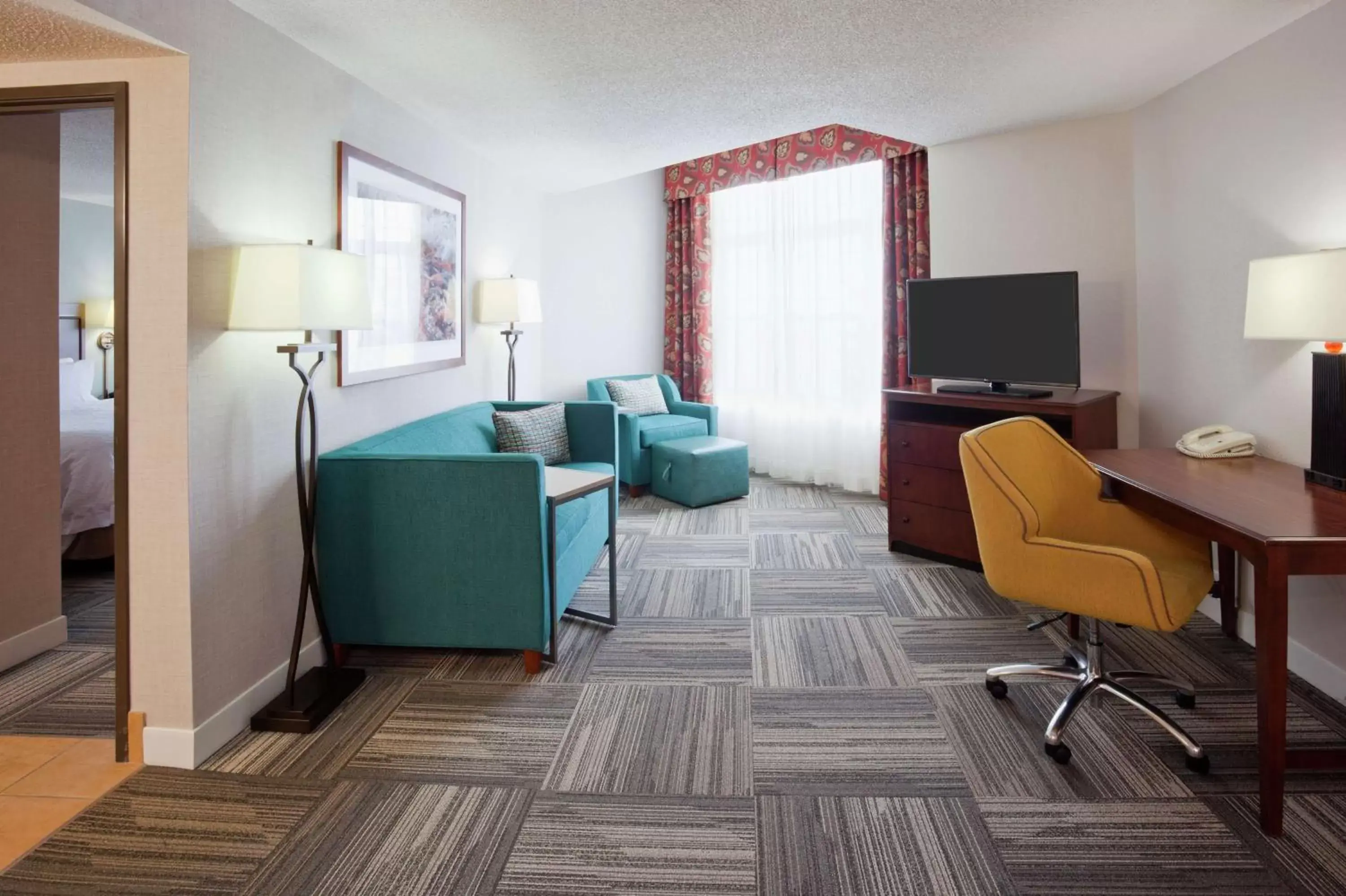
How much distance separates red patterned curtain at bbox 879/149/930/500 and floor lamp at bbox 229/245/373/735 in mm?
3606

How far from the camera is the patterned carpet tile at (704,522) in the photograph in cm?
484

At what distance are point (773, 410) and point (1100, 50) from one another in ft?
12.1

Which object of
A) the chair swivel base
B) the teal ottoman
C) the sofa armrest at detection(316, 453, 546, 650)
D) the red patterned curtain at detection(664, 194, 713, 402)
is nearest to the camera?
the chair swivel base

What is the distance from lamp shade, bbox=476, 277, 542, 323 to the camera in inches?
175

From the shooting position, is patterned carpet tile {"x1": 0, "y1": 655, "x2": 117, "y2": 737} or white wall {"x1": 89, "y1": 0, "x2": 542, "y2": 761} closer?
white wall {"x1": 89, "y1": 0, "x2": 542, "y2": 761}

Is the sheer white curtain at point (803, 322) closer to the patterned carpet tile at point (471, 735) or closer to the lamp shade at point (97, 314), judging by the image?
the patterned carpet tile at point (471, 735)

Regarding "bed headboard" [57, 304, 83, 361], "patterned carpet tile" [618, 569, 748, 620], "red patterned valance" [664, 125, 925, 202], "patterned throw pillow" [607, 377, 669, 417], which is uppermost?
"red patterned valance" [664, 125, 925, 202]

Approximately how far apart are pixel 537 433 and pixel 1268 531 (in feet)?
10.3

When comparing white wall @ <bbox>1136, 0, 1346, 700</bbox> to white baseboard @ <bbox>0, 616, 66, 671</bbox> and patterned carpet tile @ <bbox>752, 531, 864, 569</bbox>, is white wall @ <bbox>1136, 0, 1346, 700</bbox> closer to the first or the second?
patterned carpet tile @ <bbox>752, 531, 864, 569</bbox>

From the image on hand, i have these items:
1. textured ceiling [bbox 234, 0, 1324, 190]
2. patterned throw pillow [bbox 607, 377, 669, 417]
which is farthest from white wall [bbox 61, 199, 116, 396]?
patterned throw pillow [bbox 607, 377, 669, 417]

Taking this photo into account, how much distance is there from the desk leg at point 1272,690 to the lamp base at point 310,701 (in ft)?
8.36

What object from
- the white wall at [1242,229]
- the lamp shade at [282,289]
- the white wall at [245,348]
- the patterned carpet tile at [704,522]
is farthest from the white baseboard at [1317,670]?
the white wall at [245,348]

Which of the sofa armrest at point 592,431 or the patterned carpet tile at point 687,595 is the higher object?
the sofa armrest at point 592,431

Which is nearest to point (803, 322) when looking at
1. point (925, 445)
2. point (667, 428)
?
point (667, 428)
